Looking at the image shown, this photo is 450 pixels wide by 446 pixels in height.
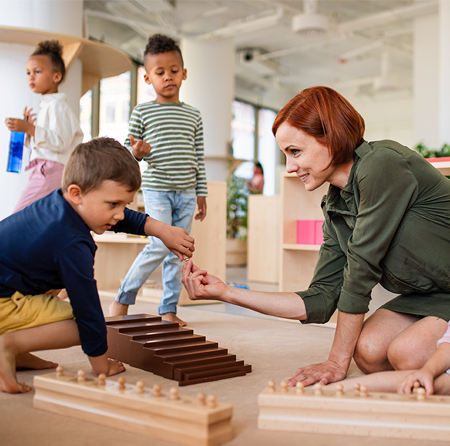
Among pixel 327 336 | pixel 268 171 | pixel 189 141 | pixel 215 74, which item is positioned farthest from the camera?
pixel 268 171

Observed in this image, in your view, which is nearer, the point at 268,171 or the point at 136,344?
the point at 136,344

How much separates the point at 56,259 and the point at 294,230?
167 centimetres

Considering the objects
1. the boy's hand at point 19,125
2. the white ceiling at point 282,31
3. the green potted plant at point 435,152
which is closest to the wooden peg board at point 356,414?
the boy's hand at point 19,125

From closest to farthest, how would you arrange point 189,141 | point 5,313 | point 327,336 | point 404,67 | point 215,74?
point 5,313
point 327,336
point 189,141
point 215,74
point 404,67

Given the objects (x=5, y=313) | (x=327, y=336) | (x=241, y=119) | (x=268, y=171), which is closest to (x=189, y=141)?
(x=327, y=336)

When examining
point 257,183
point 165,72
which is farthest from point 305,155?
point 257,183

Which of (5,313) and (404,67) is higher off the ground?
(404,67)

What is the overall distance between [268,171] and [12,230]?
10771 mm

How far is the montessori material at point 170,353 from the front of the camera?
140 cm

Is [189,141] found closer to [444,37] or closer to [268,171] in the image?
[444,37]

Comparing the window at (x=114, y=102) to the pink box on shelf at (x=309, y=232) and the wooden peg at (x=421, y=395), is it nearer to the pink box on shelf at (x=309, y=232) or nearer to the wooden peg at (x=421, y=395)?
the pink box on shelf at (x=309, y=232)

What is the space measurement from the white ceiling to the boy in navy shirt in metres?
4.95

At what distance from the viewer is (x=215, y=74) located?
6.89 metres

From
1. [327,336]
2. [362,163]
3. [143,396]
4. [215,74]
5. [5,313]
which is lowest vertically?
[327,336]
